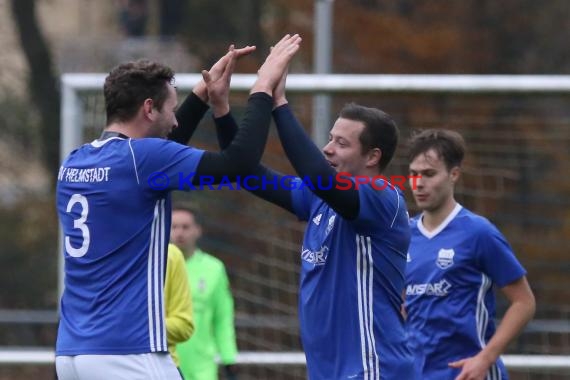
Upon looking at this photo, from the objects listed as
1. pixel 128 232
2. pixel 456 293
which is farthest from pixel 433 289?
pixel 128 232

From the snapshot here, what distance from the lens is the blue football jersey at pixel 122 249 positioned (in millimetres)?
4414

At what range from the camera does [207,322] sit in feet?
25.0

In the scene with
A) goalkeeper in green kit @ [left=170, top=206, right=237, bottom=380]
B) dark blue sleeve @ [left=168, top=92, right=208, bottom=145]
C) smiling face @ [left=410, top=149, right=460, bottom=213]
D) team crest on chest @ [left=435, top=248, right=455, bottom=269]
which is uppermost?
dark blue sleeve @ [left=168, top=92, right=208, bottom=145]

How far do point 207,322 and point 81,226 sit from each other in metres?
3.19

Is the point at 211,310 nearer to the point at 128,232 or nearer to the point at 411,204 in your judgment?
the point at 411,204

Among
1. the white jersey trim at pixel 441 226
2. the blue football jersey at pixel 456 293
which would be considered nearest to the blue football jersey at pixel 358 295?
the blue football jersey at pixel 456 293

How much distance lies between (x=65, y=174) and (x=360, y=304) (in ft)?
3.99

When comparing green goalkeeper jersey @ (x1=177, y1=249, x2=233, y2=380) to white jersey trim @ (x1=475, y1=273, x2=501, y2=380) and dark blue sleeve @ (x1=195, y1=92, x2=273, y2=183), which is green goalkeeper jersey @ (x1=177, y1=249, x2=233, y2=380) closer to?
white jersey trim @ (x1=475, y1=273, x2=501, y2=380)

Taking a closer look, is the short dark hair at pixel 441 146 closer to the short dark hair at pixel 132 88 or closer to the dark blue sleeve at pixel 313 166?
the dark blue sleeve at pixel 313 166

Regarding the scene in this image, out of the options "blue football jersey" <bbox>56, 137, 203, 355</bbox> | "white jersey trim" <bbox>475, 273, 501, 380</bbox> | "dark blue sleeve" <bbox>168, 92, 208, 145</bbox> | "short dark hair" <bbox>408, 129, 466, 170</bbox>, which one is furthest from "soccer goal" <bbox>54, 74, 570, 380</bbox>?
"blue football jersey" <bbox>56, 137, 203, 355</bbox>

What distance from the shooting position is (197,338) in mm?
7477

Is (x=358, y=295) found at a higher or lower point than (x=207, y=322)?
higher

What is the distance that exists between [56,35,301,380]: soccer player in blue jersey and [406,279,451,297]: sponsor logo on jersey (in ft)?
5.16

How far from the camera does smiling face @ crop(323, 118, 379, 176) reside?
4.88 metres
